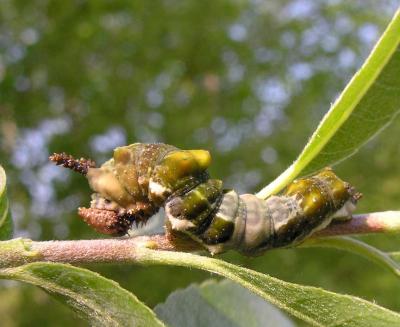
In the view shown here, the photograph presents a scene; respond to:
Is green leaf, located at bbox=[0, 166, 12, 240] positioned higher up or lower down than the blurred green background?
lower down

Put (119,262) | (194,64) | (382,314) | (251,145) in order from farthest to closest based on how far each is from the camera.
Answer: (194,64) → (251,145) → (119,262) → (382,314)

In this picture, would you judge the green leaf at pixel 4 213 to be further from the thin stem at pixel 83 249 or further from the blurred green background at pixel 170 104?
the blurred green background at pixel 170 104

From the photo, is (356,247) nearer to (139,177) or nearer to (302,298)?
(302,298)

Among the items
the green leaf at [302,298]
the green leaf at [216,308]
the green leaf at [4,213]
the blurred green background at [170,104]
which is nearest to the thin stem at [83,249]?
the green leaf at [302,298]

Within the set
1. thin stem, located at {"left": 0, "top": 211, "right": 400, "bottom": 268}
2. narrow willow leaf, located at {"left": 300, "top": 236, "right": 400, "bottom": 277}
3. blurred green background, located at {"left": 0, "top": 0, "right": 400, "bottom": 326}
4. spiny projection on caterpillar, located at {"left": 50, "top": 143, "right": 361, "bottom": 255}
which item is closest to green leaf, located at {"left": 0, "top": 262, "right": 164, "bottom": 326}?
thin stem, located at {"left": 0, "top": 211, "right": 400, "bottom": 268}

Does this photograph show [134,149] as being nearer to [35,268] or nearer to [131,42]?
[35,268]

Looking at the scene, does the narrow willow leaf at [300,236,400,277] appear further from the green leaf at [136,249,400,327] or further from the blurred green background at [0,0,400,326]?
the blurred green background at [0,0,400,326]

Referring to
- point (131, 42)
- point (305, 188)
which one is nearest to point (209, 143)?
point (131, 42)
